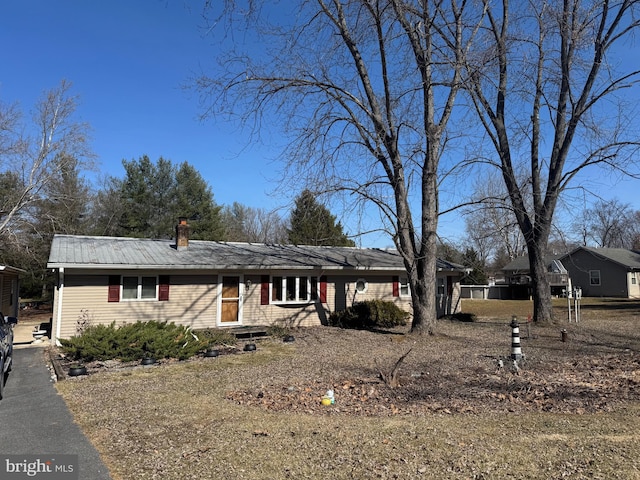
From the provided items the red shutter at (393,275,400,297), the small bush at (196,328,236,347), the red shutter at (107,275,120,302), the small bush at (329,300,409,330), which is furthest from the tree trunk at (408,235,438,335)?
the red shutter at (107,275,120,302)

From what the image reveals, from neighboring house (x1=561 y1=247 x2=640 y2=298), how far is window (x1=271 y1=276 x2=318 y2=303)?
26.6 meters

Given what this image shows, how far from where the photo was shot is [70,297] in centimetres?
1357

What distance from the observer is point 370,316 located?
17.0m

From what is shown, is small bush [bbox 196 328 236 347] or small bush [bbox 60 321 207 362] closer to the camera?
small bush [bbox 60 321 207 362]

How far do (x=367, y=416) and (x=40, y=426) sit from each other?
13.4 feet

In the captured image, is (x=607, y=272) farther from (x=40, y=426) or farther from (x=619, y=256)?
(x=40, y=426)

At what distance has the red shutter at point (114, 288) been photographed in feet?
46.3

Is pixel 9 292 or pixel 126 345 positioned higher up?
pixel 9 292

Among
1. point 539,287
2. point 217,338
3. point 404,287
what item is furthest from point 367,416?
point 539,287

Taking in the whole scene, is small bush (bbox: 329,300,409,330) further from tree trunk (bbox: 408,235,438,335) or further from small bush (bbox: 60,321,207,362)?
small bush (bbox: 60,321,207,362)

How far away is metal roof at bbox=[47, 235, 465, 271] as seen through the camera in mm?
13969

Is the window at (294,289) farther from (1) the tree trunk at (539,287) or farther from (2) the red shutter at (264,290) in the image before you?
(1) the tree trunk at (539,287)

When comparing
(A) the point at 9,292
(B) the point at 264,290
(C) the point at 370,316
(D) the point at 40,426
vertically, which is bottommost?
(D) the point at 40,426

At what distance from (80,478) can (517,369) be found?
754cm
